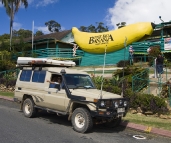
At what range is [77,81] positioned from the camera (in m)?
8.35

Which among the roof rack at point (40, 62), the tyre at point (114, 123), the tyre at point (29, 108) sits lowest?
the tyre at point (114, 123)

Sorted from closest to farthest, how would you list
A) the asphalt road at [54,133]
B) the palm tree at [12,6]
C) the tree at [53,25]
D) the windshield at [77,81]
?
the asphalt road at [54,133]
the windshield at [77,81]
the palm tree at [12,6]
the tree at [53,25]

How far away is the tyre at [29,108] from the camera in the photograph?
9.20 meters

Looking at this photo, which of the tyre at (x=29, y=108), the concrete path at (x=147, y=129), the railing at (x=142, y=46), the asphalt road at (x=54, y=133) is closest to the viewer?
the asphalt road at (x=54, y=133)

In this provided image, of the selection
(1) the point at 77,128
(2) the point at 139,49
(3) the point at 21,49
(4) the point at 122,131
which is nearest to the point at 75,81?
(1) the point at 77,128

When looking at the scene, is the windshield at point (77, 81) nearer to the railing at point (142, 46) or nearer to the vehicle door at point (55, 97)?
the vehicle door at point (55, 97)

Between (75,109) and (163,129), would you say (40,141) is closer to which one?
(75,109)

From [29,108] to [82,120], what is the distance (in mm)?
2933

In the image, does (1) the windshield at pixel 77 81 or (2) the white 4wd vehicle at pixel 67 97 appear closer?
(2) the white 4wd vehicle at pixel 67 97

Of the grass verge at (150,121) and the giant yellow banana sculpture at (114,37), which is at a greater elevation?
the giant yellow banana sculpture at (114,37)

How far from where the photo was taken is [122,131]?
7918 mm

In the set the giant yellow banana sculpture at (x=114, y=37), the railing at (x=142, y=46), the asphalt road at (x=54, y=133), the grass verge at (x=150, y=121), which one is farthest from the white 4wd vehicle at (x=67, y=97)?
the railing at (x=142, y=46)

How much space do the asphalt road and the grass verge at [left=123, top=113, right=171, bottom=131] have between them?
2.48 ft

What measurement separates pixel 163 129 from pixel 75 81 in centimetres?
321
